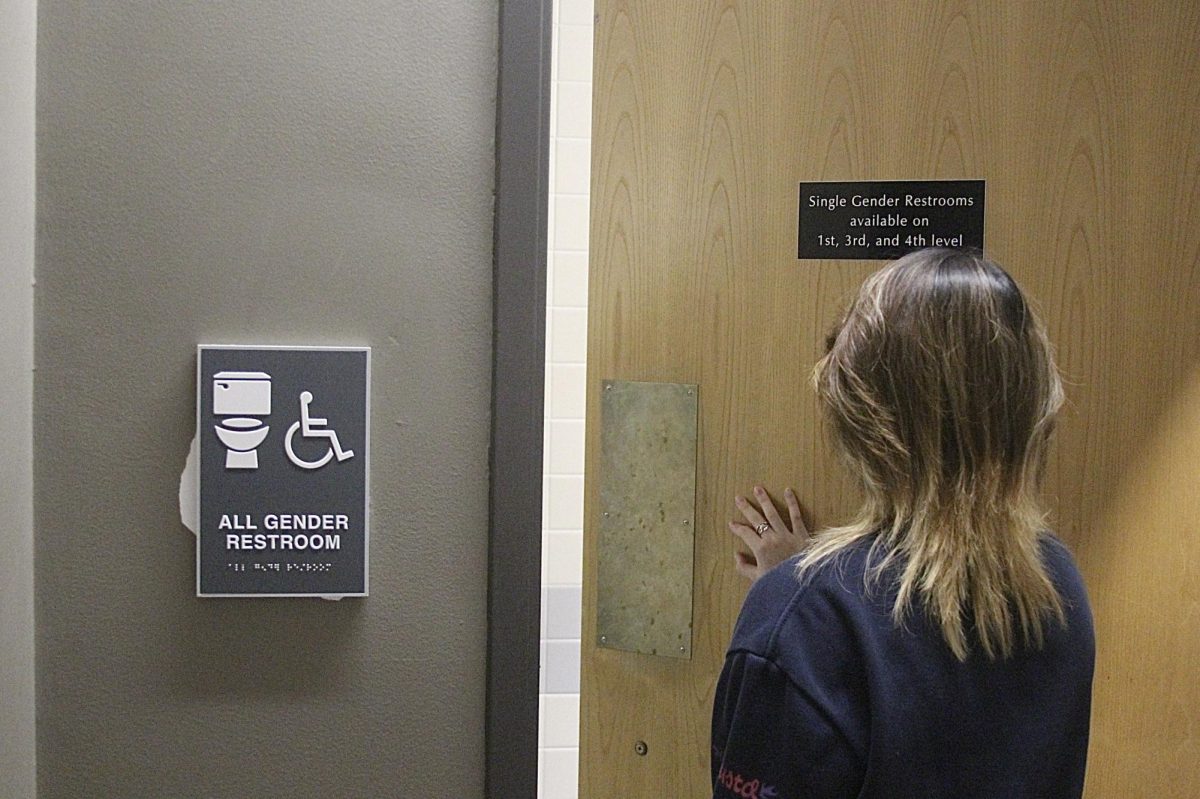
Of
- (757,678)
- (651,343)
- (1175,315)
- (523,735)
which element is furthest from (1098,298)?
(523,735)

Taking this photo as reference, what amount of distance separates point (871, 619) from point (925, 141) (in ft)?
2.45

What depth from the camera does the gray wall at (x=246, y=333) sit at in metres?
1.13

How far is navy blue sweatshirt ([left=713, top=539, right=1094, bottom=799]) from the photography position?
99 centimetres

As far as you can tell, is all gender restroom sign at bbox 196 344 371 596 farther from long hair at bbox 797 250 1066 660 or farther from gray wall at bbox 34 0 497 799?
long hair at bbox 797 250 1066 660

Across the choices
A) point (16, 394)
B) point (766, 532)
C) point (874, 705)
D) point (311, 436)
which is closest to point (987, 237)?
point (766, 532)

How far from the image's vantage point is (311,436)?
114 centimetres

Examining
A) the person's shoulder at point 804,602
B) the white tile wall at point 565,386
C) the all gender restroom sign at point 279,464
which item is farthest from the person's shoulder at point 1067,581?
the white tile wall at point 565,386

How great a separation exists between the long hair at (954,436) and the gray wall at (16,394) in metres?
0.76

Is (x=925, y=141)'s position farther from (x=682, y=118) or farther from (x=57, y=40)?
(x=57, y=40)

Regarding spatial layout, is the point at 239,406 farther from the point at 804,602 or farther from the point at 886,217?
the point at 886,217

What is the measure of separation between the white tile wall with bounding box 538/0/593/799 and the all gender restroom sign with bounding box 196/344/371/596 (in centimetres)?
107

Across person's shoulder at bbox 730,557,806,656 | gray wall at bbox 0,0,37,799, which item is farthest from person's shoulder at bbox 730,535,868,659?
gray wall at bbox 0,0,37,799

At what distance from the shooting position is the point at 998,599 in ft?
3.31

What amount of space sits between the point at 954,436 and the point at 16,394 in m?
0.91
